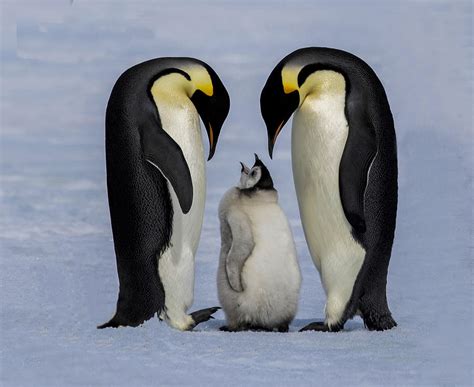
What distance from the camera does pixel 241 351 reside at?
16.9ft

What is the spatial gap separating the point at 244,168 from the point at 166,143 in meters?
0.34

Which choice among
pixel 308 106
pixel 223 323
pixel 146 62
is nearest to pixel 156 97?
pixel 146 62

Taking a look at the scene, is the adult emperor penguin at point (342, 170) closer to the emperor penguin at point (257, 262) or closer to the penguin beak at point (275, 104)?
the penguin beak at point (275, 104)

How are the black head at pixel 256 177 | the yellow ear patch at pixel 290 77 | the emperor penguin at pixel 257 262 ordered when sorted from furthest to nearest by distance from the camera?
the yellow ear patch at pixel 290 77 → the black head at pixel 256 177 → the emperor penguin at pixel 257 262

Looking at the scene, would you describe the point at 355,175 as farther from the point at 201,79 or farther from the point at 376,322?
the point at 201,79

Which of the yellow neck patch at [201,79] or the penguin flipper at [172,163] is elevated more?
the yellow neck patch at [201,79]

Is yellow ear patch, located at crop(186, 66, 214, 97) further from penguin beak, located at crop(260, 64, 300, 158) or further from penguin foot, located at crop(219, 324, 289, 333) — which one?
penguin foot, located at crop(219, 324, 289, 333)

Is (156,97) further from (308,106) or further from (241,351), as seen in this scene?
(241,351)

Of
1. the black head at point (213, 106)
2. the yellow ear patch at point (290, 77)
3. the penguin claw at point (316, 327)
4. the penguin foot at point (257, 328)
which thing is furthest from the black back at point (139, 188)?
the penguin claw at point (316, 327)

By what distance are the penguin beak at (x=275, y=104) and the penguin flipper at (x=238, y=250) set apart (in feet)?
1.58

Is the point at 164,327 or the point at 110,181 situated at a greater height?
the point at 110,181

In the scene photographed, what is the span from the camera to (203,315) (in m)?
5.69

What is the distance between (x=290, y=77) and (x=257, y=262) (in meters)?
0.83

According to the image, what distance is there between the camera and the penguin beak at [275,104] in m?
5.63
